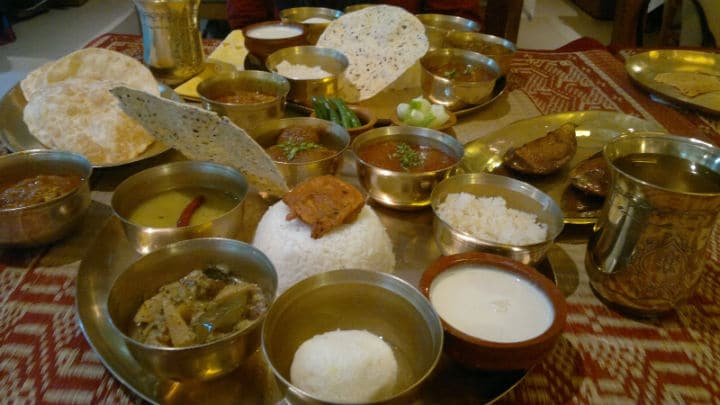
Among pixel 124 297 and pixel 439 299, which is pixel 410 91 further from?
pixel 124 297

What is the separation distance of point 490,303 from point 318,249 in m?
0.60

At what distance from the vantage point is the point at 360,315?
143cm

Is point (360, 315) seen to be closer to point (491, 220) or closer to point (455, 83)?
point (491, 220)

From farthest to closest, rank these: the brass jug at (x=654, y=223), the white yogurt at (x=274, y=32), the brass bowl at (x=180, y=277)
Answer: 1. the white yogurt at (x=274, y=32)
2. the brass jug at (x=654, y=223)
3. the brass bowl at (x=180, y=277)

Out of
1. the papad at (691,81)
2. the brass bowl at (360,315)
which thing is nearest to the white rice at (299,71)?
Answer: the brass bowl at (360,315)

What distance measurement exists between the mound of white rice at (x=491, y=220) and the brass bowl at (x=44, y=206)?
1311 mm

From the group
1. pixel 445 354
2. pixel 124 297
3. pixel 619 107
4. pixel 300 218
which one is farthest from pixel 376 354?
pixel 619 107

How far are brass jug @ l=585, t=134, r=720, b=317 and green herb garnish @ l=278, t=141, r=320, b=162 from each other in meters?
1.17

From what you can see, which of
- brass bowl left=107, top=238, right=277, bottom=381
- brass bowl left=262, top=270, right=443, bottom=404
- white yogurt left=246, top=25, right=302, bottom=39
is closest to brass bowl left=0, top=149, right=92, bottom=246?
brass bowl left=107, top=238, right=277, bottom=381

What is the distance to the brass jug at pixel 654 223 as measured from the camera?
1.39 metres

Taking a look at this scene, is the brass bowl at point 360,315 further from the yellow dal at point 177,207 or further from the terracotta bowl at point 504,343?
the yellow dal at point 177,207

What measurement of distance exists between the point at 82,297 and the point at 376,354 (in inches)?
38.1

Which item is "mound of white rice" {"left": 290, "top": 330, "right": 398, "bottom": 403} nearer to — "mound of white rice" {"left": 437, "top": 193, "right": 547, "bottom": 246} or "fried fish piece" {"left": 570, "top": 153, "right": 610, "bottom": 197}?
"mound of white rice" {"left": 437, "top": 193, "right": 547, "bottom": 246}

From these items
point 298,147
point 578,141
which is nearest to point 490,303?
point 298,147
